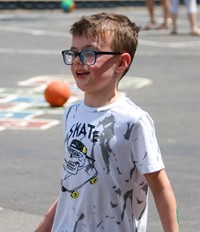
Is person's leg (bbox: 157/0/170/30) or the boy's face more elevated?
the boy's face

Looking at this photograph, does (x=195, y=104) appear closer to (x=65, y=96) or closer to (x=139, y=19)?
(x=65, y=96)

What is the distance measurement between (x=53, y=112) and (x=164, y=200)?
8.38m

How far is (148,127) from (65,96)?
8.63 m

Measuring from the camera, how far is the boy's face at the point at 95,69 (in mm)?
4512

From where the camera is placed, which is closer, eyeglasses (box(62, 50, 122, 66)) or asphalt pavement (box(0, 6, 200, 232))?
eyeglasses (box(62, 50, 122, 66))

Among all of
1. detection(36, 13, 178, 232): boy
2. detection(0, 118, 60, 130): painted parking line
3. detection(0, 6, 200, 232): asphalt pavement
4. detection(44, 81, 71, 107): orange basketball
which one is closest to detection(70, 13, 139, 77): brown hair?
detection(36, 13, 178, 232): boy

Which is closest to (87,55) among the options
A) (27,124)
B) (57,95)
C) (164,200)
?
(164,200)

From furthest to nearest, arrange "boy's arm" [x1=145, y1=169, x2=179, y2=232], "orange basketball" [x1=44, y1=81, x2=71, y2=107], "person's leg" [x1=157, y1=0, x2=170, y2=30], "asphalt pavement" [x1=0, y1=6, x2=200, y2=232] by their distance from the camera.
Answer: "person's leg" [x1=157, y1=0, x2=170, y2=30], "orange basketball" [x1=44, y1=81, x2=71, y2=107], "asphalt pavement" [x1=0, y1=6, x2=200, y2=232], "boy's arm" [x1=145, y1=169, x2=179, y2=232]

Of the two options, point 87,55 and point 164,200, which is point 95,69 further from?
point 164,200

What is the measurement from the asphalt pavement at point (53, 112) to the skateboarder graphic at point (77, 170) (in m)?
3.19

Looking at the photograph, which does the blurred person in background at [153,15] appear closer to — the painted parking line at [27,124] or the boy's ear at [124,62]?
the painted parking line at [27,124]

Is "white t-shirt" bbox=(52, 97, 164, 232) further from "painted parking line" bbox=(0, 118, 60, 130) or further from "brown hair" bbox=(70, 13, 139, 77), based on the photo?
"painted parking line" bbox=(0, 118, 60, 130)

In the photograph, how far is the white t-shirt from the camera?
4465 millimetres

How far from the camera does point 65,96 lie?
1309cm
